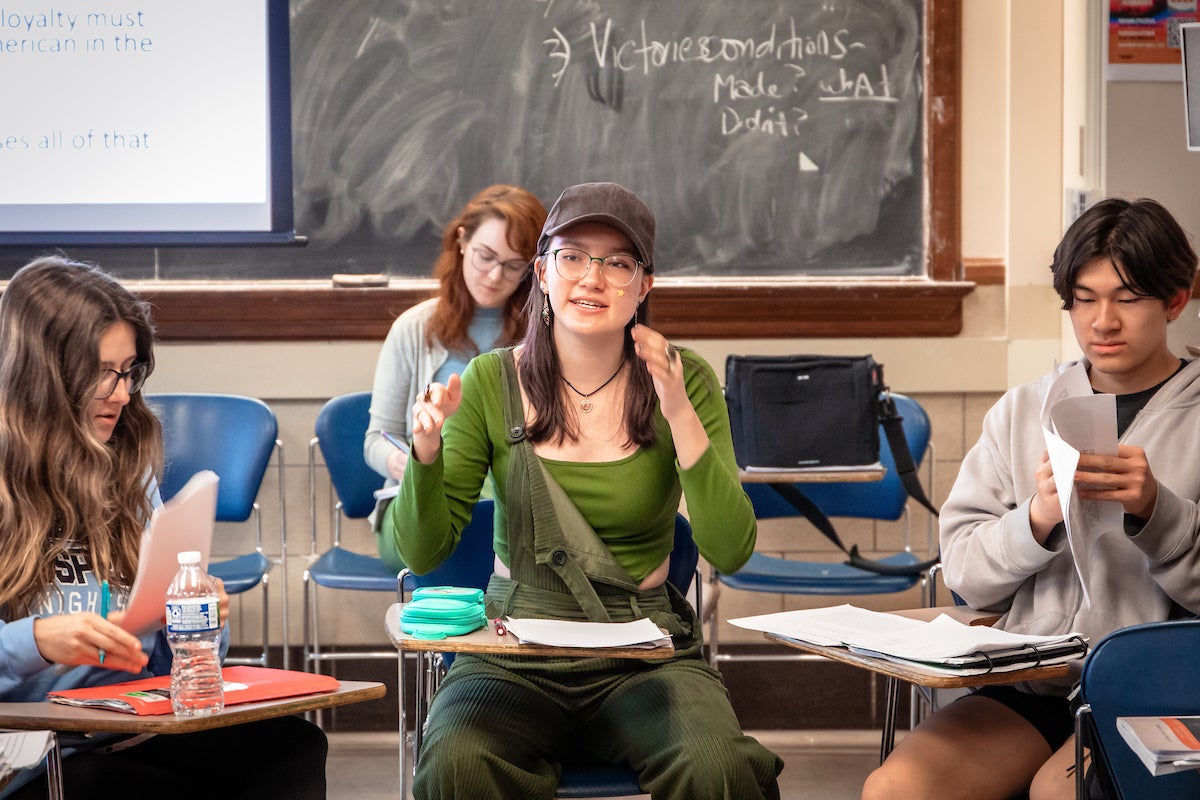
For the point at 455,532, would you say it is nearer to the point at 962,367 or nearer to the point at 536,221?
the point at 536,221

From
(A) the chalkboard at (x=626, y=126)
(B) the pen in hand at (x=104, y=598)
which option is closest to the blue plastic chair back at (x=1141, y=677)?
(B) the pen in hand at (x=104, y=598)

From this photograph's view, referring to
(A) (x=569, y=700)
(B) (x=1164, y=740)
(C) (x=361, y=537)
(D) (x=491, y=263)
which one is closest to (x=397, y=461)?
(D) (x=491, y=263)

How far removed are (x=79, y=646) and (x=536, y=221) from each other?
1822 millimetres

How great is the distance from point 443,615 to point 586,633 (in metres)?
0.21

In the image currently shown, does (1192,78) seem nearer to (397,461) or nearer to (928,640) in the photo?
(928,640)

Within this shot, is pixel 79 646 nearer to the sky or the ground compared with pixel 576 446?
nearer to the ground

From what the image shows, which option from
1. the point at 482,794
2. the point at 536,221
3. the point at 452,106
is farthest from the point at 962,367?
the point at 482,794

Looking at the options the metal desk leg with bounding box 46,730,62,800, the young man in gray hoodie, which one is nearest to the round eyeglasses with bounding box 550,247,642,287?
the young man in gray hoodie

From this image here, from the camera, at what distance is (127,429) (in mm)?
2029

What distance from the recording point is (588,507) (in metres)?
2.10

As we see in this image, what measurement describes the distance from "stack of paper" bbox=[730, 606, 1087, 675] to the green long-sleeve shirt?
221 mm

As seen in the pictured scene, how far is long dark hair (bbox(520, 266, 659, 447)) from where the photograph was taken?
2148mm

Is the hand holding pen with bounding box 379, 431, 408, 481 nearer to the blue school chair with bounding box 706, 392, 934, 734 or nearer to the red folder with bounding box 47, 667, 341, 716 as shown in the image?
the blue school chair with bounding box 706, 392, 934, 734

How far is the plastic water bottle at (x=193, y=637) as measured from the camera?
5.19 ft
